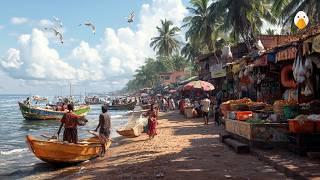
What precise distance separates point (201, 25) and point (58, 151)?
36.4m

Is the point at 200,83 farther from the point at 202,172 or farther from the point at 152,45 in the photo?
the point at 152,45

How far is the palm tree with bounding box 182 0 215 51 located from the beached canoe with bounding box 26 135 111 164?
1326 inches

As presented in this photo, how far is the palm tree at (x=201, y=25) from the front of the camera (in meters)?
46.2

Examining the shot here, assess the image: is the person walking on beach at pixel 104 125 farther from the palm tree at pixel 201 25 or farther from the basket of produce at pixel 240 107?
the palm tree at pixel 201 25

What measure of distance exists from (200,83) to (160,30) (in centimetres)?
4439

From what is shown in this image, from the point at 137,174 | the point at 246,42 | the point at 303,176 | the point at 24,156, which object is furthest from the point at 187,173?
the point at 246,42

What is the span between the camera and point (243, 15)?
112 feet

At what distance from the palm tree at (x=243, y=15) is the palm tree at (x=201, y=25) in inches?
343

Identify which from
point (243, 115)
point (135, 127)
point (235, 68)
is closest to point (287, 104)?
point (243, 115)

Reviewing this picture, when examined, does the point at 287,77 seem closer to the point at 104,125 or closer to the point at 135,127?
the point at 104,125

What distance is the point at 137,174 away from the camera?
9867 millimetres

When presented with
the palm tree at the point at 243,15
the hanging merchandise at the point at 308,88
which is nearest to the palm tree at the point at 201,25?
the palm tree at the point at 243,15

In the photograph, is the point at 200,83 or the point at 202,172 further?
the point at 200,83

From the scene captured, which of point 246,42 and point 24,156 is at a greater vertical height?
point 246,42
